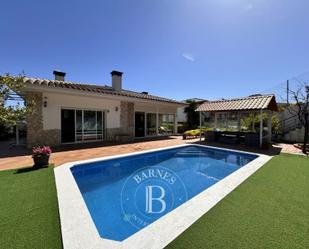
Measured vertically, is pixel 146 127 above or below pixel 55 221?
above

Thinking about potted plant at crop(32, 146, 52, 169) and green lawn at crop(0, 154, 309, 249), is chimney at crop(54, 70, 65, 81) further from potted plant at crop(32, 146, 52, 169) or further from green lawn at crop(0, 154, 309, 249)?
green lawn at crop(0, 154, 309, 249)

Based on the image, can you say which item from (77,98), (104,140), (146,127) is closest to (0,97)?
(77,98)

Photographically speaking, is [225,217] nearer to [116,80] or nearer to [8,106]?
[8,106]

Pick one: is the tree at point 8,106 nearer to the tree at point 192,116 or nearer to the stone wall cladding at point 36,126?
the stone wall cladding at point 36,126

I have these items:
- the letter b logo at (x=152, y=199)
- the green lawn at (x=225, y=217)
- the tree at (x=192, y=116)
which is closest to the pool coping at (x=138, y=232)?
the green lawn at (x=225, y=217)

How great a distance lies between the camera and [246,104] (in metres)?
13.1

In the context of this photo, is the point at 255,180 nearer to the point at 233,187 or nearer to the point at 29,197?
the point at 233,187

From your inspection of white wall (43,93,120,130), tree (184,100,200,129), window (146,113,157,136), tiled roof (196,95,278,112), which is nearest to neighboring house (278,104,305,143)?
tiled roof (196,95,278,112)

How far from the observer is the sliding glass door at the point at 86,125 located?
13492 millimetres

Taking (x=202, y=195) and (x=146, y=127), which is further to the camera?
(x=146, y=127)

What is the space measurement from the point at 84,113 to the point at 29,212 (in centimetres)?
1106

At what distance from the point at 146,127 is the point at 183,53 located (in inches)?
315

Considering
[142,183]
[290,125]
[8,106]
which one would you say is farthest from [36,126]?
[290,125]

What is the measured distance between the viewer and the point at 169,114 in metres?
21.2
